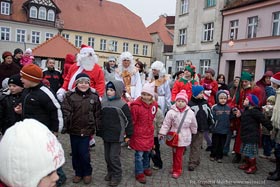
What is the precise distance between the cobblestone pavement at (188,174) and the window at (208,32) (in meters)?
18.7

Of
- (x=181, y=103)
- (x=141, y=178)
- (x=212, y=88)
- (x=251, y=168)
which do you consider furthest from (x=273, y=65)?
(x=141, y=178)

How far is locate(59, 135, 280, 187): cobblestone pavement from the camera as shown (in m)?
4.60

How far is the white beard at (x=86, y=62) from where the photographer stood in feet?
16.7

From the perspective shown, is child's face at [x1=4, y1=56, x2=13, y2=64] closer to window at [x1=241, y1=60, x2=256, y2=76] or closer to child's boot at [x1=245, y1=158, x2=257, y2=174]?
child's boot at [x1=245, y1=158, x2=257, y2=174]

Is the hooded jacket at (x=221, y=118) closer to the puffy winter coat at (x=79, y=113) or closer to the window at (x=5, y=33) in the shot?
the puffy winter coat at (x=79, y=113)

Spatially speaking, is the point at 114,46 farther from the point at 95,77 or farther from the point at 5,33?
the point at 95,77

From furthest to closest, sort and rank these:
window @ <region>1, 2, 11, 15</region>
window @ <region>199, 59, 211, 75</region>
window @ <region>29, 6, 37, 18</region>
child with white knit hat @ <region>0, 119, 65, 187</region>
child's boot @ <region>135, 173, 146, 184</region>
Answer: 1. window @ <region>29, 6, 37, 18</region>
2. window @ <region>1, 2, 11, 15</region>
3. window @ <region>199, 59, 211, 75</region>
4. child's boot @ <region>135, 173, 146, 184</region>
5. child with white knit hat @ <region>0, 119, 65, 187</region>

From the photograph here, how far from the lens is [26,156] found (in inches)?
55.8

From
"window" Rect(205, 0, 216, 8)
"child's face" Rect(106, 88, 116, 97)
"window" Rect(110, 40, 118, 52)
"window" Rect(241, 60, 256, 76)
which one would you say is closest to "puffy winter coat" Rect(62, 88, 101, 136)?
"child's face" Rect(106, 88, 116, 97)

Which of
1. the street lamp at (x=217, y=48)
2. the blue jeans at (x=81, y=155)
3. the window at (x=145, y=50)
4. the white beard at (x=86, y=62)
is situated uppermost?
the window at (x=145, y=50)

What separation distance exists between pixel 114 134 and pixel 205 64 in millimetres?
20807

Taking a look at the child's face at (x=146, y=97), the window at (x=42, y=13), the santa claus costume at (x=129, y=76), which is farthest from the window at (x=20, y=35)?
the child's face at (x=146, y=97)

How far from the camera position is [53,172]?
1584mm

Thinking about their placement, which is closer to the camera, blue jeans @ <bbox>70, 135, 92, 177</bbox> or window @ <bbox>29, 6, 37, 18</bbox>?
blue jeans @ <bbox>70, 135, 92, 177</bbox>
